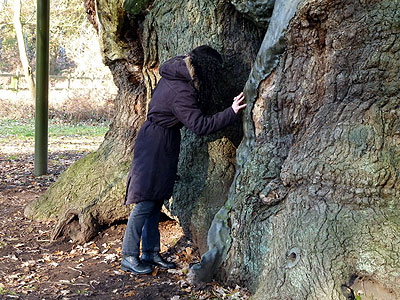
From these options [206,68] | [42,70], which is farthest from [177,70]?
[42,70]

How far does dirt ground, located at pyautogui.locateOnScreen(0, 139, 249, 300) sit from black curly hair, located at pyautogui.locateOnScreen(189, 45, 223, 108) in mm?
1633

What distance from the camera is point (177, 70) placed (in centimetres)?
441

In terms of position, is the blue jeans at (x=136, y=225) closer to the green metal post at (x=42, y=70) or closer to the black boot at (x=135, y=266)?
the black boot at (x=135, y=266)

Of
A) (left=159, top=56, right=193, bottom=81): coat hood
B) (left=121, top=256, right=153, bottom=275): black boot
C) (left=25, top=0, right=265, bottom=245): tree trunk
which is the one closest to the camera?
(left=159, top=56, right=193, bottom=81): coat hood

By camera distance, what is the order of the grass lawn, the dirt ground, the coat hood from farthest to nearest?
the grass lawn < the coat hood < the dirt ground

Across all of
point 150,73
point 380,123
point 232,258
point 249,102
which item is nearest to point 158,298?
point 232,258

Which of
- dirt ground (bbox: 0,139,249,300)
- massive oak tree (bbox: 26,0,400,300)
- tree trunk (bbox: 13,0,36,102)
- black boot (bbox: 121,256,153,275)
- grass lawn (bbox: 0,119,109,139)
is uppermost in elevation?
tree trunk (bbox: 13,0,36,102)

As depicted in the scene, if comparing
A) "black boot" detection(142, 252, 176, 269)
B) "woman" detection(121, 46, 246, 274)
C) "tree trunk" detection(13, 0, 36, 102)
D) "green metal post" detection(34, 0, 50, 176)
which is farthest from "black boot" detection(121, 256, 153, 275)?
"tree trunk" detection(13, 0, 36, 102)

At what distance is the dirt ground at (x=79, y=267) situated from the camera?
4.25 metres

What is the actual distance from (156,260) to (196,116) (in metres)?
1.51

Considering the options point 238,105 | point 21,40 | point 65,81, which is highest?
point 21,40

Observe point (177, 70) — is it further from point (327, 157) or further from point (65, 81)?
point (65, 81)

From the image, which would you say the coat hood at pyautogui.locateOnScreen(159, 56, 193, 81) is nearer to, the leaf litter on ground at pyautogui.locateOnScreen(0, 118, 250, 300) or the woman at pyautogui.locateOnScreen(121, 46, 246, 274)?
the woman at pyautogui.locateOnScreen(121, 46, 246, 274)

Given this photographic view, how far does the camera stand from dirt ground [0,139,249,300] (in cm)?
425
